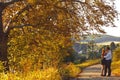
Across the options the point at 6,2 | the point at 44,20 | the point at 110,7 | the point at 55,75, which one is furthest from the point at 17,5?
the point at 55,75

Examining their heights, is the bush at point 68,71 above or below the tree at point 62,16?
below

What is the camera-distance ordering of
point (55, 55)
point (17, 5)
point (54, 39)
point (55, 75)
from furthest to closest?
point (55, 55), point (17, 5), point (54, 39), point (55, 75)

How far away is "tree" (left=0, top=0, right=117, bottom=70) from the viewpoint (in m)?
25.8

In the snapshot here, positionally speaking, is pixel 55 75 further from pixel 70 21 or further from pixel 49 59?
pixel 49 59

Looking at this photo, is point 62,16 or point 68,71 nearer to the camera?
point 62,16

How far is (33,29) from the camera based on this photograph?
27312 mm

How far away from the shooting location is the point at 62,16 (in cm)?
2556

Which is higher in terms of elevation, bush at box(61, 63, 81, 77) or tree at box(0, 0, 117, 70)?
tree at box(0, 0, 117, 70)

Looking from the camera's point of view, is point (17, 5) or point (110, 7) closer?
point (110, 7)

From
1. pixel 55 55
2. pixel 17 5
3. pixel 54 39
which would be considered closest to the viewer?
pixel 54 39

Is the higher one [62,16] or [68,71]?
[62,16]

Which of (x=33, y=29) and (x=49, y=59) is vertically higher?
(x=33, y=29)

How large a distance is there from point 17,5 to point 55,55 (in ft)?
15.9

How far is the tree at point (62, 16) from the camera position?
25.8 metres
